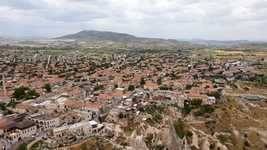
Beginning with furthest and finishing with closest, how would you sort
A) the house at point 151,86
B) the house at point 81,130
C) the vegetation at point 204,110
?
1. the house at point 151,86
2. the vegetation at point 204,110
3. the house at point 81,130

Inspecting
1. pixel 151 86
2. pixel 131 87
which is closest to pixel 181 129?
pixel 131 87

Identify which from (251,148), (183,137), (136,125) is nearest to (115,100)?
(136,125)

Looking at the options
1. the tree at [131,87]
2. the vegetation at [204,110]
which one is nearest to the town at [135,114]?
the tree at [131,87]

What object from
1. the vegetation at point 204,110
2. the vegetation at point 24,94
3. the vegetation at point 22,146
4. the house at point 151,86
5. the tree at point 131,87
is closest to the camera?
the vegetation at point 22,146

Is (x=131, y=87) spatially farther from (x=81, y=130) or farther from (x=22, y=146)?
(x=22, y=146)

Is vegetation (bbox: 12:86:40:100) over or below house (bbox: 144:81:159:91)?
below

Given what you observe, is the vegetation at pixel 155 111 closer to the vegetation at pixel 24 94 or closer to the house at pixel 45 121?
the house at pixel 45 121

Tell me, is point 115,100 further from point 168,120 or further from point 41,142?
point 41,142

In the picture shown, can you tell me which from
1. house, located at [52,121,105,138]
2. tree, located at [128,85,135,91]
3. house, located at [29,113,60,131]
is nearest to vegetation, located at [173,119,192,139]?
house, located at [52,121,105,138]

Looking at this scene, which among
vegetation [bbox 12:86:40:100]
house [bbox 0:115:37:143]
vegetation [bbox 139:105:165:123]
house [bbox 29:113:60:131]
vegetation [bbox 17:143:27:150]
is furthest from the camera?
vegetation [bbox 12:86:40:100]

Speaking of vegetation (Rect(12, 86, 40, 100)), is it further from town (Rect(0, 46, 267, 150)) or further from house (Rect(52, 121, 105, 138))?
house (Rect(52, 121, 105, 138))

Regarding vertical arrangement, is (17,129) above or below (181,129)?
below
